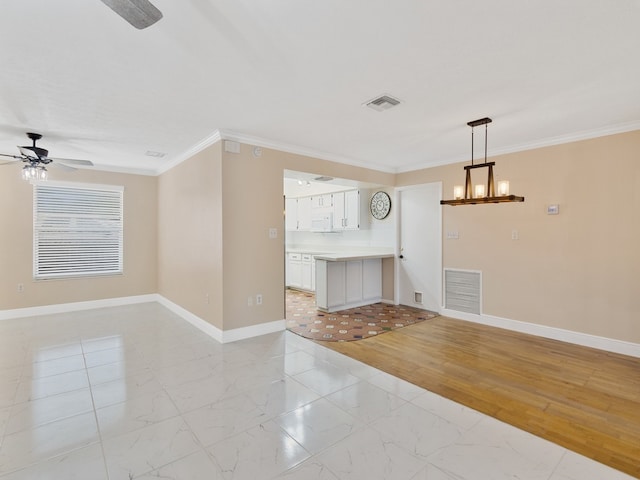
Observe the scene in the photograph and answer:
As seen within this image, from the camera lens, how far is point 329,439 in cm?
215

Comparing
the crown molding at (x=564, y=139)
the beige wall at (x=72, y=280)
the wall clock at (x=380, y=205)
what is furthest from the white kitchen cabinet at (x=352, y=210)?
the beige wall at (x=72, y=280)

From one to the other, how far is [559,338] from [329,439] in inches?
143

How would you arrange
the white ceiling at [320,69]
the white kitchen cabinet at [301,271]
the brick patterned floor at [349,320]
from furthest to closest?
the white kitchen cabinet at [301,271] → the brick patterned floor at [349,320] → the white ceiling at [320,69]

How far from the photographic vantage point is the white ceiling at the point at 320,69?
1.85m

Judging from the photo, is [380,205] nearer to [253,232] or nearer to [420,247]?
[420,247]

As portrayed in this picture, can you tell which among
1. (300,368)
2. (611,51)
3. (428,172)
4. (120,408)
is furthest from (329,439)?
(428,172)

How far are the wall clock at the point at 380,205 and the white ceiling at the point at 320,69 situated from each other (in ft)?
6.88

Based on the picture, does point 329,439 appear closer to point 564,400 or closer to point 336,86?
point 564,400

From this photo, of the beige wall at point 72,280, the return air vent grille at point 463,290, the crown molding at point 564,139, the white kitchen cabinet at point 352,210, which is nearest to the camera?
the crown molding at point 564,139

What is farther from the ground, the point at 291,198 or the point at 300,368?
the point at 291,198

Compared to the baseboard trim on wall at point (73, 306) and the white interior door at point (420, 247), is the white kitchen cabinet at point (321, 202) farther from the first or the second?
the baseboard trim on wall at point (73, 306)

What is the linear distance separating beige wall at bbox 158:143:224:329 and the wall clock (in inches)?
134

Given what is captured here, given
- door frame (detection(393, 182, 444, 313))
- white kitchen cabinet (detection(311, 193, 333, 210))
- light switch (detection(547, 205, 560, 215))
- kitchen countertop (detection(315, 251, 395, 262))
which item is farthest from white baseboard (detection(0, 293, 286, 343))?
light switch (detection(547, 205, 560, 215))

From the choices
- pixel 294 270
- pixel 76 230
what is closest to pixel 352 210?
pixel 294 270
